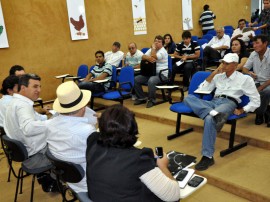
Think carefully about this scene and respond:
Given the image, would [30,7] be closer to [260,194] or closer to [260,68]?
[260,68]

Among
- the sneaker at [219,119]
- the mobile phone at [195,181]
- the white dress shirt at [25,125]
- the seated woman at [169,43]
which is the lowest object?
the sneaker at [219,119]

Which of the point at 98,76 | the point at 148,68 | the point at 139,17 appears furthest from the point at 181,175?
the point at 139,17

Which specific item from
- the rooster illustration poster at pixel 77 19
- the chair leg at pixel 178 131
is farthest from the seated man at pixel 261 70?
the rooster illustration poster at pixel 77 19

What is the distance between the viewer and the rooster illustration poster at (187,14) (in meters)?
8.73

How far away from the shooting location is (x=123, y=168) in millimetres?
1359

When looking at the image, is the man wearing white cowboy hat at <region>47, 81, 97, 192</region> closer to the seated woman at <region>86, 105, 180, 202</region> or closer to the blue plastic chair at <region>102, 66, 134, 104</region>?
the seated woman at <region>86, 105, 180, 202</region>

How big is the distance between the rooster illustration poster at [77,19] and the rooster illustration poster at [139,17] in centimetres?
152

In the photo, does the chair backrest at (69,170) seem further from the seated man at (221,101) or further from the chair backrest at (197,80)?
the chair backrest at (197,80)

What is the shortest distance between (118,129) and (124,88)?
147 inches

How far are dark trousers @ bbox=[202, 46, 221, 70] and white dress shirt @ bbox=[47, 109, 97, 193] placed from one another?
4630 millimetres

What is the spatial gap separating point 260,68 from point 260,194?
81.2 inches

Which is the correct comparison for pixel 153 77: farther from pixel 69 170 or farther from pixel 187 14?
pixel 187 14

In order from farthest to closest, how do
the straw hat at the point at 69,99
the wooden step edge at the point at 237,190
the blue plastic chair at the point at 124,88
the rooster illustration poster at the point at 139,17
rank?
the rooster illustration poster at the point at 139,17
the blue plastic chair at the point at 124,88
the wooden step edge at the point at 237,190
the straw hat at the point at 69,99

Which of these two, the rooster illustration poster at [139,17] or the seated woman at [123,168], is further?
the rooster illustration poster at [139,17]
